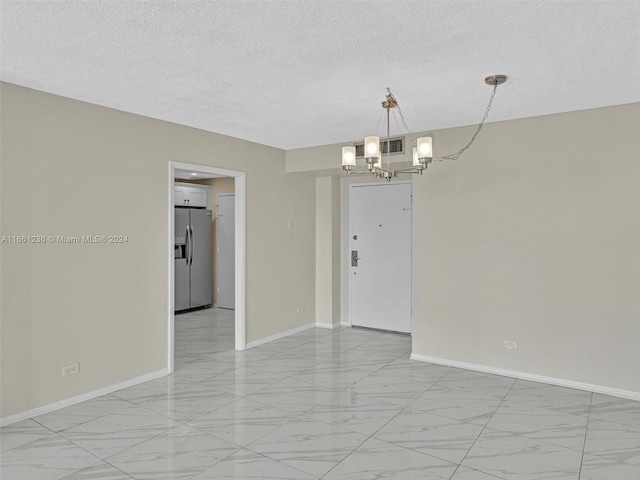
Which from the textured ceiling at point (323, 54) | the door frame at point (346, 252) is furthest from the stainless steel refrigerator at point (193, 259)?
the textured ceiling at point (323, 54)

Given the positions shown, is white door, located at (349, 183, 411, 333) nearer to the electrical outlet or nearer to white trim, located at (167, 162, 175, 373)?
white trim, located at (167, 162, 175, 373)

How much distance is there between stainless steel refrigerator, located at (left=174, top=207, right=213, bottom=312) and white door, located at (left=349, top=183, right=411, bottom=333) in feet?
9.74

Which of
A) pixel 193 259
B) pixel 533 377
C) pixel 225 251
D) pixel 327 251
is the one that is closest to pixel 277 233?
pixel 327 251

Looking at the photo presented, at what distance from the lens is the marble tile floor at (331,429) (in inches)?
107

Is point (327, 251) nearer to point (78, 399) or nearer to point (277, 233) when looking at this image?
point (277, 233)

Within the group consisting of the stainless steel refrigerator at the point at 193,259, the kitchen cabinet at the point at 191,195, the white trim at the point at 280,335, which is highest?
the kitchen cabinet at the point at 191,195

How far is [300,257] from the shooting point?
6.36 m

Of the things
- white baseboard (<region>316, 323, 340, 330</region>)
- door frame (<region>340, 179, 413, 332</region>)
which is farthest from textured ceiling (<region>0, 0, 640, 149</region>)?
white baseboard (<region>316, 323, 340, 330</region>)

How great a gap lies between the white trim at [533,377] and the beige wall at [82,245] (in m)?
2.86

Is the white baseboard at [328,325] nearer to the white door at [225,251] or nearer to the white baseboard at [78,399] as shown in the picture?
the white door at [225,251]

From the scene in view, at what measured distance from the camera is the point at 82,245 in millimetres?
3777

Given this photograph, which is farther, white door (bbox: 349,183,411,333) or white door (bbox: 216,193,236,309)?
white door (bbox: 216,193,236,309)

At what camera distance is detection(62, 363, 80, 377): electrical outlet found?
12.0 ft

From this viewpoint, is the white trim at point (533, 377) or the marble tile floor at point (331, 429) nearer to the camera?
the marble tile floor at point (331, 429)
